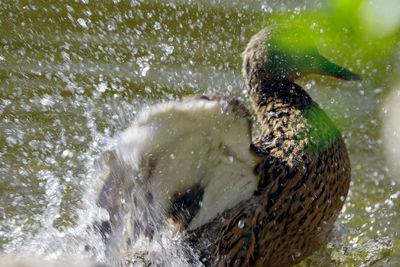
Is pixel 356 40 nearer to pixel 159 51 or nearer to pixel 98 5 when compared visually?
pixel 159 51

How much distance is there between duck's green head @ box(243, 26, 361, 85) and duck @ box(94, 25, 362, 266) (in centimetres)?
34

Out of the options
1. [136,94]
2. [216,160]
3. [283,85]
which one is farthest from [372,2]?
[216,160]

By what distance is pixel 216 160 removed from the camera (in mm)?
1231

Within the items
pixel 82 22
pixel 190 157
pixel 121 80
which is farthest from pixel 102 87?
pixel 190 157

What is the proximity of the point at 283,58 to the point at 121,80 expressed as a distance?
3.35ft

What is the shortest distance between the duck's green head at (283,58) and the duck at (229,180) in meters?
0.34

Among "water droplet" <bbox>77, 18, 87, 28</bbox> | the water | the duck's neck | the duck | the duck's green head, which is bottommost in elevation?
the duck

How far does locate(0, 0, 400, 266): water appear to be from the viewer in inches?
86.4

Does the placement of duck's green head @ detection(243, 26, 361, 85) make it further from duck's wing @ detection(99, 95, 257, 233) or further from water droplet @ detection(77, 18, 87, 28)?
water droplet @ detection(77, 18, 87, 28)

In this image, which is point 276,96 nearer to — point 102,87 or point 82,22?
point 102,87

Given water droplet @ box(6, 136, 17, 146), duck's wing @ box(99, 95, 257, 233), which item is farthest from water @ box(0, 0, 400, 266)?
duck's wing @ box(99, 95, 257, 233)

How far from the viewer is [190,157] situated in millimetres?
1224

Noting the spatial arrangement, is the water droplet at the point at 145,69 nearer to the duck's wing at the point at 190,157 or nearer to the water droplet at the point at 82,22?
the water droplet at the point at 82,22

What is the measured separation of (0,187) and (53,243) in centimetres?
65
